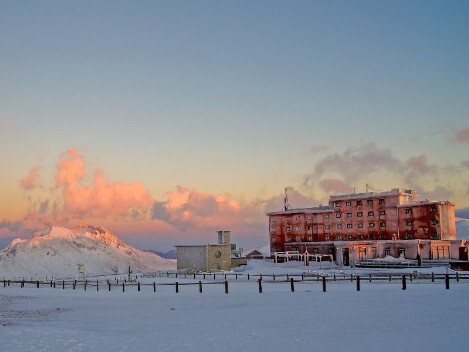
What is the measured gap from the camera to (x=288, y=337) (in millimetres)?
20156

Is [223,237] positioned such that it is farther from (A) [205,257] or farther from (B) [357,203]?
(B) [357,203]

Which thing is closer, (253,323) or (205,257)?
(253,323)

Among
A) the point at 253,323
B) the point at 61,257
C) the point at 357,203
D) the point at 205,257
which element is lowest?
the point at 253,323

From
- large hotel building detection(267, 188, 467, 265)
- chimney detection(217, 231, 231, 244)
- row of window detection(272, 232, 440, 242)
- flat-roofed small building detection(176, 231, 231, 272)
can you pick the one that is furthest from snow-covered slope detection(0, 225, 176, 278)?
large hotel building detection(267, 188, 467, 265)

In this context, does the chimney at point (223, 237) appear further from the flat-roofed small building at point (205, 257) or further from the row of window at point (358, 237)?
the row of window at point (358, 237)

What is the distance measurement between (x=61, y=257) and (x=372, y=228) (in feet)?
244

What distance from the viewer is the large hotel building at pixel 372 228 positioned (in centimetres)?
8194

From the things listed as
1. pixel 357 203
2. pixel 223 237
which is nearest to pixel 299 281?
pixel 223 237

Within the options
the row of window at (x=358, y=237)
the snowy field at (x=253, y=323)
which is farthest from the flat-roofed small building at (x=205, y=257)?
the snowy field at (x=253, y=323)

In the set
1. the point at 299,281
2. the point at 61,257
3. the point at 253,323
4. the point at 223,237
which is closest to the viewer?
the point at 253,323

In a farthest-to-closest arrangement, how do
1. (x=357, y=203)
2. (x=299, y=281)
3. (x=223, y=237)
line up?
(x=357, y=203) < (x=223, y=237) < (x=299, y=281)

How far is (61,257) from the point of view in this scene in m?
125

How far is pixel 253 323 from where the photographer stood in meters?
24.2

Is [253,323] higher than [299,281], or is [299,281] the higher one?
[299,281]
